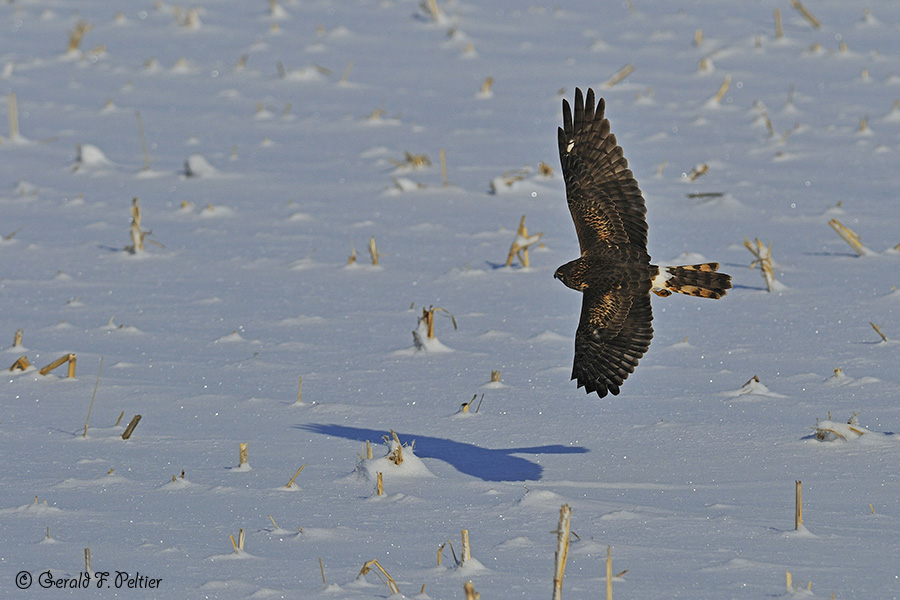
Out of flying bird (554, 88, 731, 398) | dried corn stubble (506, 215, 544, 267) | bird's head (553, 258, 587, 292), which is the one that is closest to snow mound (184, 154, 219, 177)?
dried corn stubble (506, 215, 544, 267)

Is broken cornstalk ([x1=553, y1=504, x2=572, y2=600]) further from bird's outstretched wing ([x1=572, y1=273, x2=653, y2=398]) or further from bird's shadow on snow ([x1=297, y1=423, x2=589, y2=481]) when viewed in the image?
bird's outstretched wing ([x1=572, y1=273, x2=653, y2=398])

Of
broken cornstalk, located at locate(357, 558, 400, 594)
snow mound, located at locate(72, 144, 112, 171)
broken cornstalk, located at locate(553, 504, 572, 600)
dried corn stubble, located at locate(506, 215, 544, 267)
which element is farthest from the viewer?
snow mound, located at locate(72, 144, 112, 171)

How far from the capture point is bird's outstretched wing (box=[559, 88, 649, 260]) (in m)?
5.05

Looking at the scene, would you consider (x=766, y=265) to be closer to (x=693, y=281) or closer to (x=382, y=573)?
(x=693, y=281)

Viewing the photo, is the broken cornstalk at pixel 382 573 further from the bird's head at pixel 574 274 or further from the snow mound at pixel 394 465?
the bird's head at pixel 574 274

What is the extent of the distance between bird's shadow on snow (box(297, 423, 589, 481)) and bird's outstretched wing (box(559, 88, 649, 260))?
94 centimetres

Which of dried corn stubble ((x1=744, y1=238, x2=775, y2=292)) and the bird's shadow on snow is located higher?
dried corn stubble ((x1=744, y1=238, x2=775, y2=292))

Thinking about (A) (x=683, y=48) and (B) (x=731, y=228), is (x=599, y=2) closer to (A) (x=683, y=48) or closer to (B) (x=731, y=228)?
(A) (x=683, y=48)

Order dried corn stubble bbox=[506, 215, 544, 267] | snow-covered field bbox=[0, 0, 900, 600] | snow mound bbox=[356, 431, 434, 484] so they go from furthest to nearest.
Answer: dried corn stubble bbox=[506, 215, 544, 267] → snow mound bbox=[356, 431, 434, 484] → snow-covered field bbox=[0, 0, 900, 600]

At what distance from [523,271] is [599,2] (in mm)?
6588

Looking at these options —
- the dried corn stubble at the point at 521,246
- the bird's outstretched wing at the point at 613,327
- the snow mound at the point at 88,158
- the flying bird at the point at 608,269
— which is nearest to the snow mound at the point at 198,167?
the snow mound at the point at 88,158

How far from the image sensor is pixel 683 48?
1127 centimetres

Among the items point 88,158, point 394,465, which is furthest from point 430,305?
point 88,158

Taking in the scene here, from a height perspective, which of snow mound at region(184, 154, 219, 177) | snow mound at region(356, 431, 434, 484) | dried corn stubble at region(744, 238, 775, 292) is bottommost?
snow mound at region(356, 431, 434, 484)
